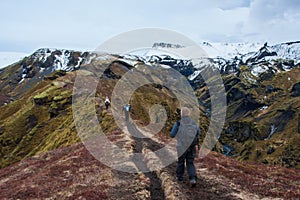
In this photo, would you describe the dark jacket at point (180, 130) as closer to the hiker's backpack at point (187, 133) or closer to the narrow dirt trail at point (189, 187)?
the hiker's backpack at point (187, 133)

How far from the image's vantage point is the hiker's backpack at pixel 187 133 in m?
23.0

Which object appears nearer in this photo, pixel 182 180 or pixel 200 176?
pixel 182 180

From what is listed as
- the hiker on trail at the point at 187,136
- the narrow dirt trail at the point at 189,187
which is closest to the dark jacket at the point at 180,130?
the hiker on trail at the point at 187,136

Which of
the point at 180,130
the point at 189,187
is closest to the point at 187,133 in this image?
the point at 180,130

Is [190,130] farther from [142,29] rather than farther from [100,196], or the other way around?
[142,29]

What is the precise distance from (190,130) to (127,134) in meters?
24.9

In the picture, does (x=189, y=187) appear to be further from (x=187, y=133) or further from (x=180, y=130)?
(x=180, y=130)

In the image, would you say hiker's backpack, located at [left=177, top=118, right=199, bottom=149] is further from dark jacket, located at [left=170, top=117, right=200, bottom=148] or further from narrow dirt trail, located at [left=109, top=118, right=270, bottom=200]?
narrow dirt trail, located at [left=109, top=118, right=270, bottom=200]

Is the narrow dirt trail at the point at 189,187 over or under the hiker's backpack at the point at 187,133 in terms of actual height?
under

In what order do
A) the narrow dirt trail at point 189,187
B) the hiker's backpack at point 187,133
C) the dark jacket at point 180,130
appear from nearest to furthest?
the narrow dirt trail at point 189,187, the hiker's backpack at point 187,133, the dark jacket at point 180,130

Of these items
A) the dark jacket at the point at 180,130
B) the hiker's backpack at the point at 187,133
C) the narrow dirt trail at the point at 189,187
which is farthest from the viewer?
the dark jacket at the point at 180,130

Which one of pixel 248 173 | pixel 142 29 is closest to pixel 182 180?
pixel 248 173

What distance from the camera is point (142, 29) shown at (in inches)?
1266

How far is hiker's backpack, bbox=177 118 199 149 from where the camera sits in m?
23.0
